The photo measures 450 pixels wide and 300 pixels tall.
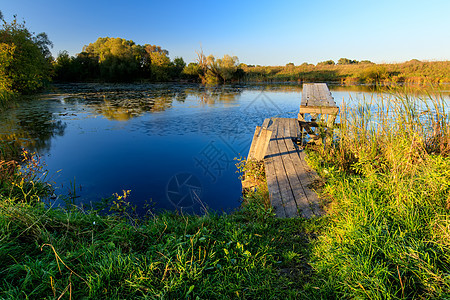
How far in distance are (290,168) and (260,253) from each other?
2.31 meters

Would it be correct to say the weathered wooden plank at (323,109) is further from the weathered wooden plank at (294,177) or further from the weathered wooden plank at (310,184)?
the weathered wooden plank at (310,184)

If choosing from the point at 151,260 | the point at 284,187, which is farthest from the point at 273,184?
the point at 151,260

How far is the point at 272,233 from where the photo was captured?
2582 millimetres

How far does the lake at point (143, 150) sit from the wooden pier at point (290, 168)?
3.41 feet

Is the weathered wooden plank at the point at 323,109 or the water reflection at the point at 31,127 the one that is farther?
the water reflection at the point at 31,127

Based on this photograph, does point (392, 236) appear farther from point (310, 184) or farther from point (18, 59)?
point (18, 59)

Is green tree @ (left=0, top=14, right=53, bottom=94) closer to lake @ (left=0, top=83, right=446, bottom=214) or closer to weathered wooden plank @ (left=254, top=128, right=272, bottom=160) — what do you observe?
lake @ (left=0, top=83, right=446, bottom=214)

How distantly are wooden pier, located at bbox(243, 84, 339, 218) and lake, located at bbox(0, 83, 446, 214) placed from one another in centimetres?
104

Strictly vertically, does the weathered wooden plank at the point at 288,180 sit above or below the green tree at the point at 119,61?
below

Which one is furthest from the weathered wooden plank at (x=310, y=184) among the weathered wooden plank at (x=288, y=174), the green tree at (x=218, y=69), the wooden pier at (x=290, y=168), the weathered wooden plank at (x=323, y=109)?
the green tree at (x=218, y=69)

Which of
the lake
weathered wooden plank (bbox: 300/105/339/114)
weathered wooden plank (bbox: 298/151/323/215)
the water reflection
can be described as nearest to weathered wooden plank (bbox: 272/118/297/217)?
weathered wooden plank (bbox: 298/151/323/215)

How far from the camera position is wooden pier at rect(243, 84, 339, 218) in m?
3.09

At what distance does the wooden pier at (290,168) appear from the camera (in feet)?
10.1

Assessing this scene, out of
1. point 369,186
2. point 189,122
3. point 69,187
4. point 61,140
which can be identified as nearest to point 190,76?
point 189,122
